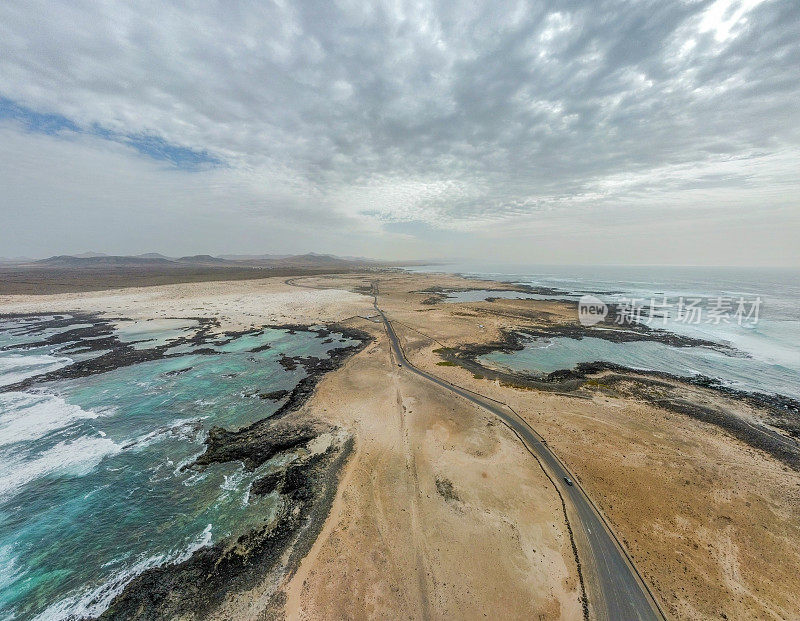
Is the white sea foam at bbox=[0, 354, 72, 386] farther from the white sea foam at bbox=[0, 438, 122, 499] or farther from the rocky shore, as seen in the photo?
the rocky shore

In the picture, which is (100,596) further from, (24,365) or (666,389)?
(666,389)

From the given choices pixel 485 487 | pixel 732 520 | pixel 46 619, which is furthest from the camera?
pixel 485 487

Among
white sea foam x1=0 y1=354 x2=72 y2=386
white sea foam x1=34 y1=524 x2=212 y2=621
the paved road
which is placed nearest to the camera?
white sea foam x1=34 y1=524 x2=212 y2=621

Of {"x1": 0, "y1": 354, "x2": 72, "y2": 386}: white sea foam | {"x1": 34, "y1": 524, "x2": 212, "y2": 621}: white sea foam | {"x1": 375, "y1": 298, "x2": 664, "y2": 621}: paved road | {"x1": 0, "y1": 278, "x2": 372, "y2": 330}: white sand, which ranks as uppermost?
{"x1": 0, "y1": 278, "x2": 372, "y2": 330}: white sand

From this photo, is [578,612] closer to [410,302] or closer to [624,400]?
[624,400]

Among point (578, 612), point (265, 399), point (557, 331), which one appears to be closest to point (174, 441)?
point (265, 399)

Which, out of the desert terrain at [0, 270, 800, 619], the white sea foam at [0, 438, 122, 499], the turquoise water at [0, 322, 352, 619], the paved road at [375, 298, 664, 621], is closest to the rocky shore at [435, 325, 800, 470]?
the desert terrain at [0, 270, 800, 619]

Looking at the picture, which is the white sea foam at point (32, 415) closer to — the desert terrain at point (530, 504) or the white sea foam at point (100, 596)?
the white sea foam at point (100, 596)

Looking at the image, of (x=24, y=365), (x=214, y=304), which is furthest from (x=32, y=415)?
(x=214, y=304)
